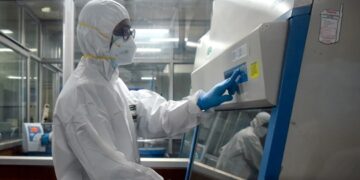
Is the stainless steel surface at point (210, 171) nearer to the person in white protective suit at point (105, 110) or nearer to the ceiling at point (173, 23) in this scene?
the person in white protective suit at point (105, 110)

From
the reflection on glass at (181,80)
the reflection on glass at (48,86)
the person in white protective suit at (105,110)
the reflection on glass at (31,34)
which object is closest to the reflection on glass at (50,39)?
the reflection on glass at (31,34)

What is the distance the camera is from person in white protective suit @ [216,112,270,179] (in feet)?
3.53

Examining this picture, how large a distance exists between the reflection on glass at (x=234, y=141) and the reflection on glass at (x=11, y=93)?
9.72 feet

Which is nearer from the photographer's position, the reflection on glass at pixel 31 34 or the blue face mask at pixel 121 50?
the blue face mask at pixel 121 50

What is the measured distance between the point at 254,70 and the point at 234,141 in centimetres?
55

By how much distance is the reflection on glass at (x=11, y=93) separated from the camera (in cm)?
398

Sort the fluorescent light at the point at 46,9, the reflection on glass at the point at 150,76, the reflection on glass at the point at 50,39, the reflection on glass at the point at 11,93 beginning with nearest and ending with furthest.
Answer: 1. the reflection on glass at the point at 150,76
2. the reflection on glass at the point at 11,93
3. the fluorescent light at the point at 46,9
4. the reflection on glass at the point at 50,39

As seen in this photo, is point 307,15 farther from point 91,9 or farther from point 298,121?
point 91,9

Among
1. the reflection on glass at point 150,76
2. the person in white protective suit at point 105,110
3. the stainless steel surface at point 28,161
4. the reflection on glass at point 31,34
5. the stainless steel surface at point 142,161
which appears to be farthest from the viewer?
the reflection on glass at point 31,34

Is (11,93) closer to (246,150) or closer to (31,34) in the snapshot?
(31,34)

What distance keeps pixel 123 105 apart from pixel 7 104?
334cm

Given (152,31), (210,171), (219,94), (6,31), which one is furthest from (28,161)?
(6,31)

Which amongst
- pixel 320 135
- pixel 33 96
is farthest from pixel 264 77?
pixel 33 96

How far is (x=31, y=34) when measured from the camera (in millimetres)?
4738
